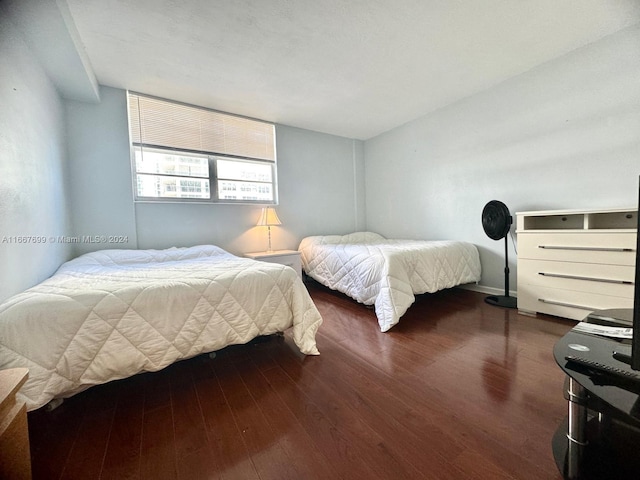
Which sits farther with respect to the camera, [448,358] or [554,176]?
[554,176]

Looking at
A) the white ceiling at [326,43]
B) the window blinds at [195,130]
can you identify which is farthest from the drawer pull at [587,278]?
the window blinds at [195,130]

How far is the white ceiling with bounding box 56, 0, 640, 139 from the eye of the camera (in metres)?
1.71

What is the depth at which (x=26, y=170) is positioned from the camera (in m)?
1.57

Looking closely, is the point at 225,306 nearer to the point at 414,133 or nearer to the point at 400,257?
the point at 400,257

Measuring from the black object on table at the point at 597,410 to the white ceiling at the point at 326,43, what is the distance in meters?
2.19

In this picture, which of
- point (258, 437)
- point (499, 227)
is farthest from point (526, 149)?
point (258, 437)

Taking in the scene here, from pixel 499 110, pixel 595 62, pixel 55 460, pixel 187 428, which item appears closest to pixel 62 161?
pixel 55 460

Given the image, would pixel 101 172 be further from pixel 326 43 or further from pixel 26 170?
pixel 326 43

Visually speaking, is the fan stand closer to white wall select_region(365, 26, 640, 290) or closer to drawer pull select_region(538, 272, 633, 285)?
white wall select_region(365, 26, 640, 290)

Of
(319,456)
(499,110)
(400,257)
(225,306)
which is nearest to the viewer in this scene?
(319,456)

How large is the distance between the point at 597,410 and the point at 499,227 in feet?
7.10

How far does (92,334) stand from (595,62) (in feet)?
13.6

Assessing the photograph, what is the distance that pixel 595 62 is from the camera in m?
2.17

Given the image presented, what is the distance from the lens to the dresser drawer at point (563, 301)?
1.91 metres
